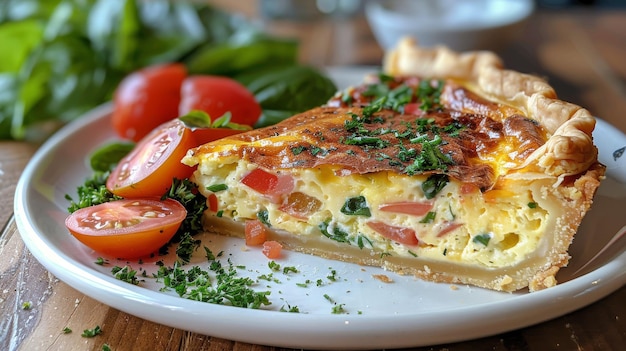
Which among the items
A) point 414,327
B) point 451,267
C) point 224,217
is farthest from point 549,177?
point 224,217

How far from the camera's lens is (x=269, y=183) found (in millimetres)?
3207

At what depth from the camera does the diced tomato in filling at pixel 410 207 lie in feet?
9.66

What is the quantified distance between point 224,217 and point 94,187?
740 mm

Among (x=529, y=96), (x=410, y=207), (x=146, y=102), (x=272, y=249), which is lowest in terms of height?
(x=272, y=249)

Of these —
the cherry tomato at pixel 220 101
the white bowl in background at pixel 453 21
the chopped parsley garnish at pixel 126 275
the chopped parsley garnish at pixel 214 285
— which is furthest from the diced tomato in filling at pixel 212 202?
the white bowl in background at pixel 453 21

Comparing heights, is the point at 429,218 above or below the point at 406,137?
below

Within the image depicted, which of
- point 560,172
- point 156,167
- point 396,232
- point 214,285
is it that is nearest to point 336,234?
point 396,232

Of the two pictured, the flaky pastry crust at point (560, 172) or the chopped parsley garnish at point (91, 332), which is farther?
the flaky pastry crust at point (560, 172)

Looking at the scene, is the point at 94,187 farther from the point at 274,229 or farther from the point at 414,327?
the point at 414,327

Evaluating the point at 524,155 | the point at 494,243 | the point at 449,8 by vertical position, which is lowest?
the point at 449,8

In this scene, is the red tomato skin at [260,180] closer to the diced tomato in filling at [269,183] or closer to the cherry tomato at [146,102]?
the diced tomato in filling at [269,183]

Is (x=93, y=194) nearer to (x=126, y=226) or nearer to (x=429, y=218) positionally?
(x=126, y=226)

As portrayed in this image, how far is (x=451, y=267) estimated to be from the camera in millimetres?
2957

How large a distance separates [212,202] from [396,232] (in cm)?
92
